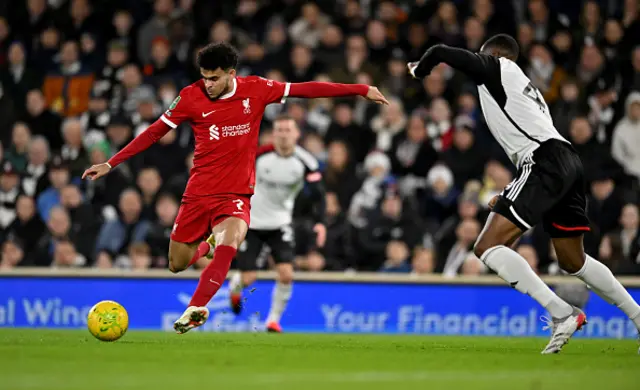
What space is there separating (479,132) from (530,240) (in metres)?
2.19

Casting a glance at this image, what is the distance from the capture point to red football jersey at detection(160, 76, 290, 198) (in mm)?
9195

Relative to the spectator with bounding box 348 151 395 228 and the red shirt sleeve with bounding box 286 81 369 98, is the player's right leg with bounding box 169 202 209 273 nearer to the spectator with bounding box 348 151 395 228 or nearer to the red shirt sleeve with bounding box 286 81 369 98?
the red shirt sleeve with bounding box 286 81 369 98

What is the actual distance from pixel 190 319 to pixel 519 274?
2.37 meters

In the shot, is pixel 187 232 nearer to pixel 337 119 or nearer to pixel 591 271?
pixel 591 271

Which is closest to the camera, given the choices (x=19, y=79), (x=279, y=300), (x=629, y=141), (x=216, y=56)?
(x=216, y=56)

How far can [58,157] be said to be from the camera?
52.5 ft

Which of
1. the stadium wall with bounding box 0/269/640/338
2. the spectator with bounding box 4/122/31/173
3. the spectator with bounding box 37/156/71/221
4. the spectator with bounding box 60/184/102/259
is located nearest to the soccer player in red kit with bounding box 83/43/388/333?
the stadium wall with bounding box 0/269/640/338

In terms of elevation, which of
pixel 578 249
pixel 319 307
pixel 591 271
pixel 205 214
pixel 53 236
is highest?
pixel 205 214

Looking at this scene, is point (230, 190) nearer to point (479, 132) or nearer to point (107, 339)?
point (107, 339)

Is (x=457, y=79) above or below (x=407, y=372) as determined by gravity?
above

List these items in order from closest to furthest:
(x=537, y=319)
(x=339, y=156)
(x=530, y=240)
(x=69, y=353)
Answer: (x=69, y=353), (x=537, y=319), (x=530, y=240), (x=339, y=156)

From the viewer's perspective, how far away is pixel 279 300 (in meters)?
12.7

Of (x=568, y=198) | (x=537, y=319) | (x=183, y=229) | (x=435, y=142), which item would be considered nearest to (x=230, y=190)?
(x=183, y=229)

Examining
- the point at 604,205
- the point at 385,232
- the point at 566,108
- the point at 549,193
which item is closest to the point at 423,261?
the point at 385,232
